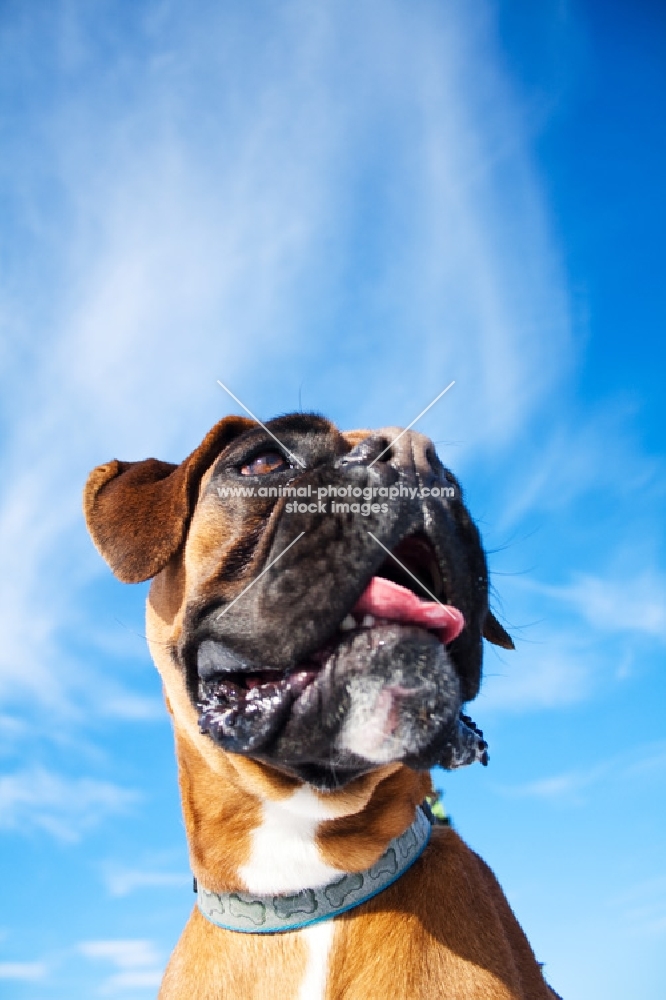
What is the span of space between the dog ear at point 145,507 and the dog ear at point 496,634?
158 centimetres

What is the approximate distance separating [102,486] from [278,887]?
2059mm

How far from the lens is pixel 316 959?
3.22 m

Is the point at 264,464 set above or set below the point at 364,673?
above

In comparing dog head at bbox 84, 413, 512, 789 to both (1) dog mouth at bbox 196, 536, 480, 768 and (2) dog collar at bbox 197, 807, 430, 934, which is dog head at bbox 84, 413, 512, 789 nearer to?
(1) dog mouth at bbox 196, 536, 480, 768

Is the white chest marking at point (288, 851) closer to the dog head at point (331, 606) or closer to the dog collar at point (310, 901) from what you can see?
the dog collar at point (310, 901)

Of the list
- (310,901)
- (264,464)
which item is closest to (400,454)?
(264,464)

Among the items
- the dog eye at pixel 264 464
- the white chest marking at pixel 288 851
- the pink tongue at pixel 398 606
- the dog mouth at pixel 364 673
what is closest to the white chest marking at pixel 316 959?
the white chest marking at pixel 288 851

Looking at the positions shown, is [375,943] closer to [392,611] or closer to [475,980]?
[475,980]

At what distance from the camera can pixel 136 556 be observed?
11.7ft

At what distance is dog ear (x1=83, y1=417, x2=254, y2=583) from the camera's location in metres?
3.56

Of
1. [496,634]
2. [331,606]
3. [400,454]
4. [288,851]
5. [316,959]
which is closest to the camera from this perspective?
[331,606]

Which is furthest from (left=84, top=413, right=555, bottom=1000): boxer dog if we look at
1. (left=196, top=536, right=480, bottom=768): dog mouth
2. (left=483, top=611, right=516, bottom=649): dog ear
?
(left=483, top=611, right=516, bottom=649): dog ear

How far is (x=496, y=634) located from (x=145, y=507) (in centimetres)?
193

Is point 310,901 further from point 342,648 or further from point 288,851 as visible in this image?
point 342,648
